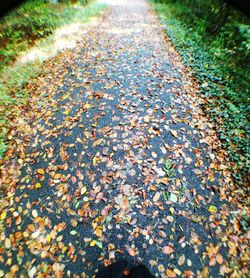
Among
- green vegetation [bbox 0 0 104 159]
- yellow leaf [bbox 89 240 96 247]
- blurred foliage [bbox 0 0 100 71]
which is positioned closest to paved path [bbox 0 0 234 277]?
yellow leaf [bbox 89 240 96 247]

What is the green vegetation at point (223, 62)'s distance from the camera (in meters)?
4.56

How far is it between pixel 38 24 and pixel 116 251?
395 inches

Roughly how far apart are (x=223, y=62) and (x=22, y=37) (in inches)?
315

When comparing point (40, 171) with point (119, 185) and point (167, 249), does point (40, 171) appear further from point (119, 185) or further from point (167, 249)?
point (167, 249)

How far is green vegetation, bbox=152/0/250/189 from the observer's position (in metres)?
4.56

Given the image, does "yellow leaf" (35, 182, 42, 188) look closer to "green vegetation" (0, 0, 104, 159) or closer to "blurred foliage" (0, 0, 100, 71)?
"green vegetation" (0, 0, 104, 159)

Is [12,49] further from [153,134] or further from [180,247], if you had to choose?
[180,247]

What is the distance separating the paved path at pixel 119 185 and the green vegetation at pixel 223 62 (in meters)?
0.38

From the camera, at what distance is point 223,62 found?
682cm

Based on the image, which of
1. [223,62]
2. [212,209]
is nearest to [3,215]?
[212,209]

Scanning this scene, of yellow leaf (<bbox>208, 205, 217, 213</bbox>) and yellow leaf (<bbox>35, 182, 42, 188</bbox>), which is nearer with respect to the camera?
yellow leaf (<bbox>208, 205, 217, 213</bbox>)

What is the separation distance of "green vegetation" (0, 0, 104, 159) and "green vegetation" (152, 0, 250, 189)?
5.25m

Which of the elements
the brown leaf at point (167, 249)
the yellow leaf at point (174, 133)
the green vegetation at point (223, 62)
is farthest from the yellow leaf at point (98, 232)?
the green vegetation at point (223, 62)

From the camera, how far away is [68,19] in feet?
36.4
